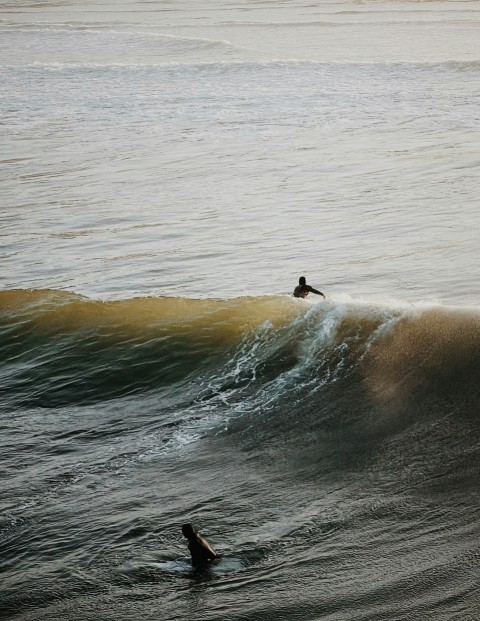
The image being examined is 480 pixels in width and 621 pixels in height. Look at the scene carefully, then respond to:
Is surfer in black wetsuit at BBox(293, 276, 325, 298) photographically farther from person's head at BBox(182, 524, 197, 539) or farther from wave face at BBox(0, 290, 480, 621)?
person's head at BBox(182, 524, 197, 539)

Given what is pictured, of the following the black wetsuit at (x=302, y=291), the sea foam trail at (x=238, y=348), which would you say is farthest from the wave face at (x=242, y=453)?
the black wetsuit at (x=302, y=291)

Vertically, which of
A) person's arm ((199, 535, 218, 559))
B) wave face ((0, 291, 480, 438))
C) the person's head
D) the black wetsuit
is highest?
the black wetsuit

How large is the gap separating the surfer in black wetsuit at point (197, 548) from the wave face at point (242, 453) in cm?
12

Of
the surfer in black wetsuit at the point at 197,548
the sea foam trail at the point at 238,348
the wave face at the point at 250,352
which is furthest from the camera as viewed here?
the sea foam trail at the point at 238,348

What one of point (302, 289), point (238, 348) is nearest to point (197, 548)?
point (238, 348)

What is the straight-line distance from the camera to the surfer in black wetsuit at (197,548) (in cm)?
804

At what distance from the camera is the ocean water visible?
811cm

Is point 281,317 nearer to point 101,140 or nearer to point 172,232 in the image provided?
point 172,232

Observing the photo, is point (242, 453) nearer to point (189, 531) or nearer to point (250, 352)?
point (189, 531)

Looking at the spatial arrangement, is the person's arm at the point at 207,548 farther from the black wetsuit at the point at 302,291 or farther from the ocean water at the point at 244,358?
the black wetsuit at the point at 302,291

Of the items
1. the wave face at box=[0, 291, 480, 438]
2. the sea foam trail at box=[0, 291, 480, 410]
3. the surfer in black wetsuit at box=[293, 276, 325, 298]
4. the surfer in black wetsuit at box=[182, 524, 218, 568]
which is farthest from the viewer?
the surfer in black wetsuit at box=[293, 276, 325, 298]

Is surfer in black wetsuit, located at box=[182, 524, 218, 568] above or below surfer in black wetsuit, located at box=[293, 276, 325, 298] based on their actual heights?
below

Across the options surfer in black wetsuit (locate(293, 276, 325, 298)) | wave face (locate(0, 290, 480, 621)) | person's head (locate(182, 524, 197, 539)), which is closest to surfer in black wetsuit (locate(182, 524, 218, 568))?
person's head (locate(182, 524, 197, 539))

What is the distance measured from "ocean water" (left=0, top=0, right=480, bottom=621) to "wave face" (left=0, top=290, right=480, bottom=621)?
3 centimetres
